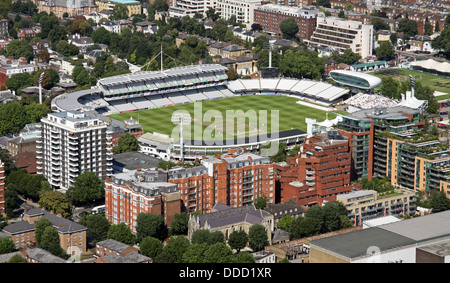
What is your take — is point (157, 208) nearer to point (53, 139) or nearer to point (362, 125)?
point (53, 139)

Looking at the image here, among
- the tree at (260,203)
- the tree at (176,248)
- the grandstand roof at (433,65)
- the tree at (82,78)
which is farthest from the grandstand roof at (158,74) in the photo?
the tree at (176,248)

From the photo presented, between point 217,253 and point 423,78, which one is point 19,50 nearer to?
point 423,78

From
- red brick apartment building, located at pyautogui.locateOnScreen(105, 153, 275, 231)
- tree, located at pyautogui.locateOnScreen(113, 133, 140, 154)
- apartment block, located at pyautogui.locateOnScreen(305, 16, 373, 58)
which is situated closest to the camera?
red brick apartment building, located at pyautogui.locateOnScreen(105, 153, 275, 231)

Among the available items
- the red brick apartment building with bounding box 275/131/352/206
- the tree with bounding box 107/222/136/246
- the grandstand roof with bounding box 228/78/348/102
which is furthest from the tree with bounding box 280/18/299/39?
the tree with bounding box 107/222/136/246

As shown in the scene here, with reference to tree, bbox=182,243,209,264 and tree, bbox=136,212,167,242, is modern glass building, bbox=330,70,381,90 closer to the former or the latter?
tree, bbox=136,212,167,242

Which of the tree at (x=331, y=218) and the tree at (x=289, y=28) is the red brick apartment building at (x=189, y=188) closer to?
the tree at (x=331, y=218)

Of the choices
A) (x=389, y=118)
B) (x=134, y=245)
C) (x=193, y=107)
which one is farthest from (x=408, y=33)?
(x=134, y=245)

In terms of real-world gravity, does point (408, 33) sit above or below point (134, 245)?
above
